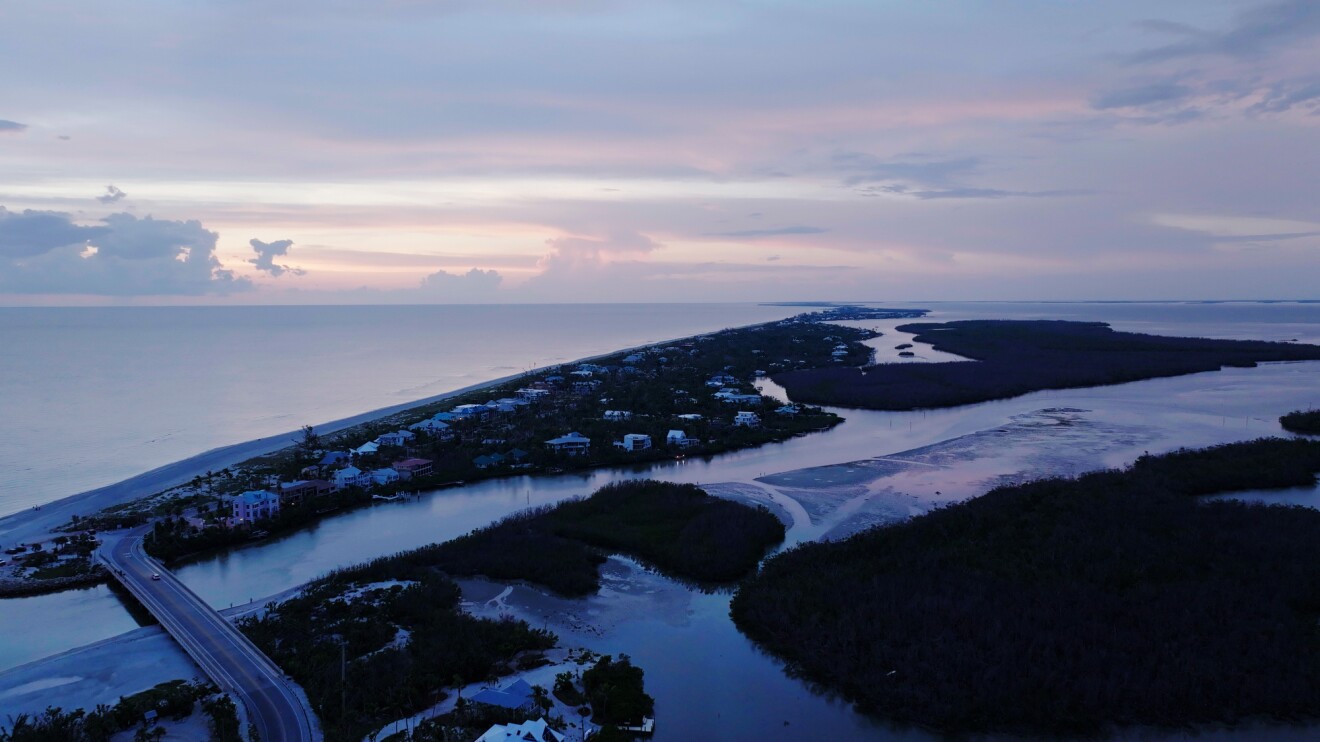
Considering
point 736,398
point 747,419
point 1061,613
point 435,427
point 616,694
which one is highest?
point 736,398

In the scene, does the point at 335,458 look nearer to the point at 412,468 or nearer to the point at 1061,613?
the point at 412,468

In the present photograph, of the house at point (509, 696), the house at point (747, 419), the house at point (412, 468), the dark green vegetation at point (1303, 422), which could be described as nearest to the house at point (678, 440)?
the house at point (747, 419)

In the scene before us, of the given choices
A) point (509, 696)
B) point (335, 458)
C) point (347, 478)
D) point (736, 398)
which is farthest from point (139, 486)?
point (736, 398)

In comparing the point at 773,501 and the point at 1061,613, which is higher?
the point at 1061,613

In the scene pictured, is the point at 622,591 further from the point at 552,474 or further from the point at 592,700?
the point at 552,474

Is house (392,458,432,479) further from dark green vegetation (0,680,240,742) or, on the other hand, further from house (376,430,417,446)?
dark green vegetation (0,680,240,742)

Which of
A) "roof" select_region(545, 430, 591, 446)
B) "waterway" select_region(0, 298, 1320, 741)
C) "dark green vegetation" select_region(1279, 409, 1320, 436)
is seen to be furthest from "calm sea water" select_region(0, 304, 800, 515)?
"dark green vegetation" select_region(1279, 409, 1320, 436)

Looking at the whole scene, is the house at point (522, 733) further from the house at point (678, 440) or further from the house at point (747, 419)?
the house at point (747, 419)
